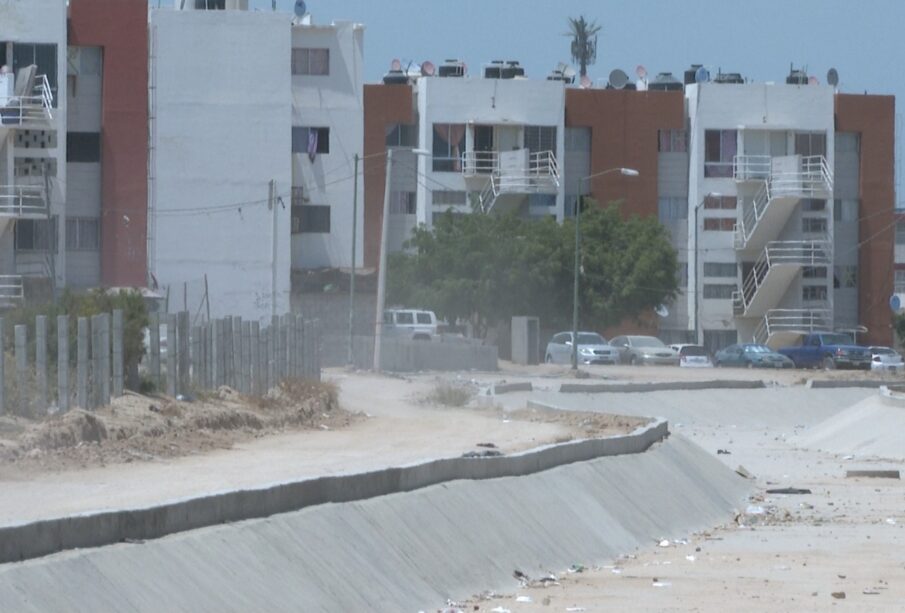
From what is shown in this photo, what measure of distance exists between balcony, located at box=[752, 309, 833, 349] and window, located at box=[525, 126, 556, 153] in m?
14.7

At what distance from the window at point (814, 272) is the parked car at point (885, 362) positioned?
926 cm

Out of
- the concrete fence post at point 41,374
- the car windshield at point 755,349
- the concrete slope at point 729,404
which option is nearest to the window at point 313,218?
the car windshield at point 755,349

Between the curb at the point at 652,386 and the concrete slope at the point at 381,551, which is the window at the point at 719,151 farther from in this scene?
the concrete slope at the point at 381,551

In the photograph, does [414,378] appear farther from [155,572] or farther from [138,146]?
[155,572]

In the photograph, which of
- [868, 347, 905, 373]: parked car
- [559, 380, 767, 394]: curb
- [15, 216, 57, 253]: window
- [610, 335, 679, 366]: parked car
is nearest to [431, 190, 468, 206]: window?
[610, 335, 679, 366]: parked car

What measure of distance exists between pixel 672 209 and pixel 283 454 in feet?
227

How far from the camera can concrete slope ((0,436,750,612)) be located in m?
11.8

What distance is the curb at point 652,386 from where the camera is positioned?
50656mm

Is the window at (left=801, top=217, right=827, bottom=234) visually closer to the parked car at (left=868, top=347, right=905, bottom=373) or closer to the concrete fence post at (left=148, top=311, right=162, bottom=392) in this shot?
the parked car at (left=868, top=347, right=905, bottom=373)

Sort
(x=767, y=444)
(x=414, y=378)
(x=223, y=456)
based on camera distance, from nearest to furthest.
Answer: (x=223, y=456), (x=767, y=444), (x=414, y=378)

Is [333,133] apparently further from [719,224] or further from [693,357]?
[719,224]

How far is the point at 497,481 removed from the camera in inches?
798

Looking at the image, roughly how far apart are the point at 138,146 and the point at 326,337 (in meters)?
17.3

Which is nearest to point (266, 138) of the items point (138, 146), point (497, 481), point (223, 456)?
point (138, 146)
